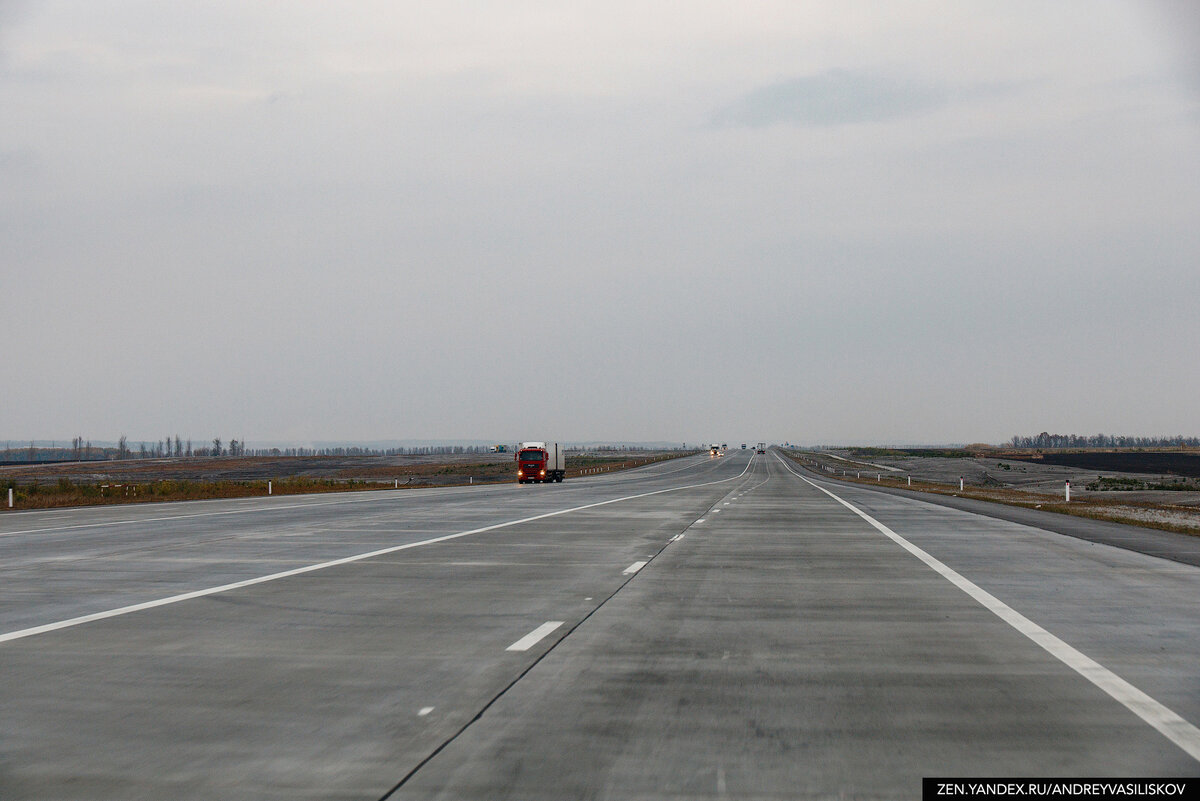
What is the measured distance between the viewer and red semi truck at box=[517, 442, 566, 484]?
6162 centimetres

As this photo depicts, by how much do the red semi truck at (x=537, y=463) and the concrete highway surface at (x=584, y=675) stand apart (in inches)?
1861

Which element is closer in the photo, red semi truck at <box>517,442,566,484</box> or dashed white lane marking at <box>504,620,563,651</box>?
dashed white lane marking at <box>504,620,563,651</box>

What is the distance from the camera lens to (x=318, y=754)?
484cm

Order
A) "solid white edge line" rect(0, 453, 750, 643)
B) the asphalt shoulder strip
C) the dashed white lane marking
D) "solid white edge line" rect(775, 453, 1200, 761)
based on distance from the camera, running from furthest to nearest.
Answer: the asphalt shoulder strip, "solid white edge line" rect(0, 453, 750, 643), the dashed white lane marking, "solid white edge line" rect(775, 453, 1200, 761)

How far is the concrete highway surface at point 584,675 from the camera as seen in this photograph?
4586 millimetres

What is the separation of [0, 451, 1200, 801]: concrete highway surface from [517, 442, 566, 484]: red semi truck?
47.3 metres

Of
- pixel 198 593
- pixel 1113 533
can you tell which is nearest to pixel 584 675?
pixel 198 593

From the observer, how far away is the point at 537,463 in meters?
62.1

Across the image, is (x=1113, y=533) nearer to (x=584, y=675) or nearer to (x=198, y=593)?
(x=584, y=675)

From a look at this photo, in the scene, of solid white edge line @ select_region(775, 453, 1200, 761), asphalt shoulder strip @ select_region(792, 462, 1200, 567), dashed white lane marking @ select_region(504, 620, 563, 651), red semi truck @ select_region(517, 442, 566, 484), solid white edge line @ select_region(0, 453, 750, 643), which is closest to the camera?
solid white edge line @ select_region(775, 453, 1200, 761)

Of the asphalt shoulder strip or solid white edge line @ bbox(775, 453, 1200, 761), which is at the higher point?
solid white edge line @ bbox(775, 453, 1200, 761)

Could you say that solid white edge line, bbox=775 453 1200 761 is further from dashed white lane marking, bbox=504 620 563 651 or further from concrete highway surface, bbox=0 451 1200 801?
dashed white lane marking, bbox=504 620 563 651

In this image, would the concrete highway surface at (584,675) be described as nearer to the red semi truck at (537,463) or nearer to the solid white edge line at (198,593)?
the solid white edge line at (198,593)

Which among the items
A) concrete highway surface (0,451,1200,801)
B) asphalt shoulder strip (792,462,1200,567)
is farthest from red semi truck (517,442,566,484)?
concrete highway surface (0,451,1200,801)
